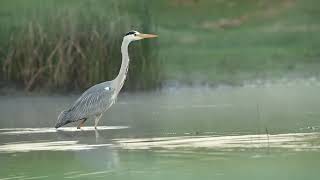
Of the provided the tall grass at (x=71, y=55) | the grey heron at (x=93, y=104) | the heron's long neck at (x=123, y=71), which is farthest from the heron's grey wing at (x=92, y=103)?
the tall grass at (x=71, y=55)

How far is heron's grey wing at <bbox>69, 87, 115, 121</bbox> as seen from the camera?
1440cm

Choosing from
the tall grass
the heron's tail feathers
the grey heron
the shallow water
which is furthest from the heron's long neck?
the tall grass

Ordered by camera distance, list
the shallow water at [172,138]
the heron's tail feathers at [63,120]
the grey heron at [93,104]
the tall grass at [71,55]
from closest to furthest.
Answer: the shallow water at [172,138] < the heron's tail feathers at [63,120] < the grey heron at [93,104] < the tall grass at [71,55]

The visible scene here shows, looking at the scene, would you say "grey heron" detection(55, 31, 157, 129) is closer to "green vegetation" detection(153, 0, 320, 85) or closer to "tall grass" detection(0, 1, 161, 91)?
"tall grass" detection(0, 1, 161, 91)

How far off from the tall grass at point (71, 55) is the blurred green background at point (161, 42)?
0.01 m

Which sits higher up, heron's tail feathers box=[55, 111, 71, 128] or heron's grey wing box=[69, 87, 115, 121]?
heron's grey wing box=[69, 87, 115, 121]

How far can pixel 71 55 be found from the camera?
18094 millimetres

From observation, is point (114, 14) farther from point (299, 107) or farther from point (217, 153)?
point (217, 153)

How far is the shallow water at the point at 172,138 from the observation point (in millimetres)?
Result: 10367

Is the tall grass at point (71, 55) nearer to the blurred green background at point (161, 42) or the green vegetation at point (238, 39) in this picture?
the blurred green background at point (161, 42)

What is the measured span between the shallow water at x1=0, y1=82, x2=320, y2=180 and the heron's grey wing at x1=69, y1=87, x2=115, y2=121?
182 millimetres

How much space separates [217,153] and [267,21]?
45.3 feet

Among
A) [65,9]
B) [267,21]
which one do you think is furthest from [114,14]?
[267,21]

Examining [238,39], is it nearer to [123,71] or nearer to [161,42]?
[161,42]
